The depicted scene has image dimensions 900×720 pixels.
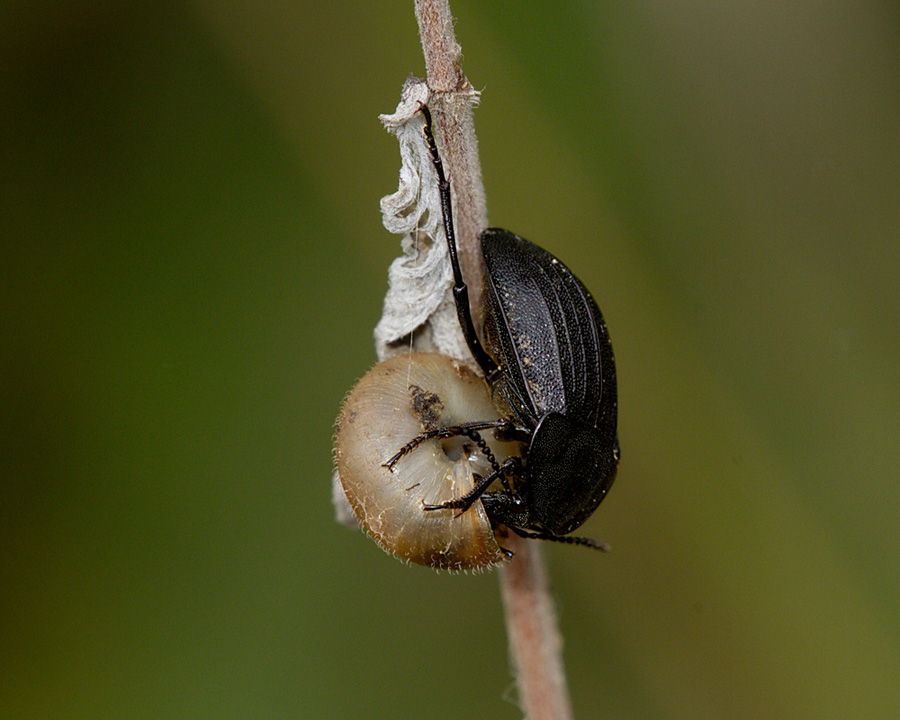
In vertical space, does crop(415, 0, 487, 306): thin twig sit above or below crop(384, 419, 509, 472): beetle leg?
above

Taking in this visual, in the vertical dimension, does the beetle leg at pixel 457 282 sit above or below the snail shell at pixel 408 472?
above

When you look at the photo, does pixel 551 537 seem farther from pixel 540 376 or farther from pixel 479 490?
pixel 540 376

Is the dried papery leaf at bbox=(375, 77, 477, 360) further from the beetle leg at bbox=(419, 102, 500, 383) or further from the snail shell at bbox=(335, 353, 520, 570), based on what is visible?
the snail shell at bbox=(335, 353, 520, 570)

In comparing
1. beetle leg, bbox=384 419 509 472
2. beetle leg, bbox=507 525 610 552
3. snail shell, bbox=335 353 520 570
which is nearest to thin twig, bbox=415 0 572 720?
beetle leg, bbox=507 525 610 552

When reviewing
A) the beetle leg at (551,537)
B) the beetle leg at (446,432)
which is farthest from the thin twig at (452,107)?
the beetle leg at (551,537)

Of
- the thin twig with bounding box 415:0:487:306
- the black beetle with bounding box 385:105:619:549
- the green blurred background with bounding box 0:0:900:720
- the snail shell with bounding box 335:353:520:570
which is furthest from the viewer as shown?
the green blurred background with bounding box 0:0:900:720

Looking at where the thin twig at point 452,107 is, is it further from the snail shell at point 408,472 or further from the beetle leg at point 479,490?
the beetle leg at point 479,490
